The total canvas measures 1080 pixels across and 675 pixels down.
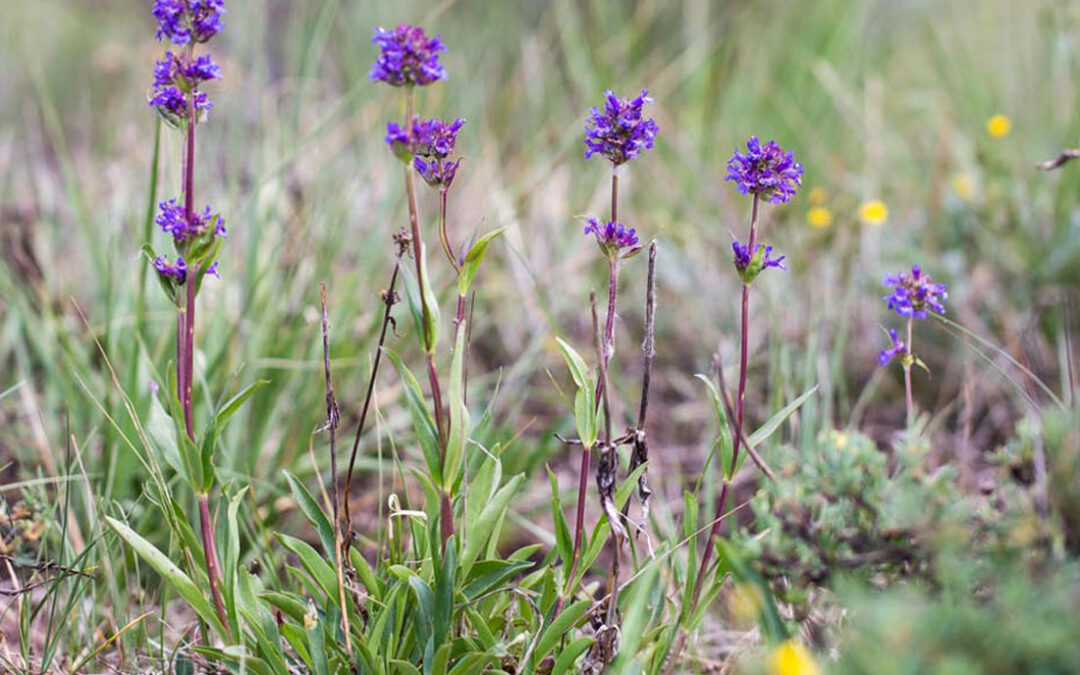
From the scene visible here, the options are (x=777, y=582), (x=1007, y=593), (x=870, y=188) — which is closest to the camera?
(x=1007, y=593)

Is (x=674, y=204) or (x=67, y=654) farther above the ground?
(x=674, y=204)

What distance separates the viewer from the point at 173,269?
1.37 metres

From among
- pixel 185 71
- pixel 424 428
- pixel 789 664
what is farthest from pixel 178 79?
pixel 789 664

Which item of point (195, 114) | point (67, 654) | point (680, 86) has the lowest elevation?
point (67, 654)

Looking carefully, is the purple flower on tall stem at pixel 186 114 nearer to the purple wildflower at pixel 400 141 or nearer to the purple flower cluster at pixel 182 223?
the purple flower cluster at pixel 182 223

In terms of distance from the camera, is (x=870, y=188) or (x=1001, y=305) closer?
(x=1001, y=305)

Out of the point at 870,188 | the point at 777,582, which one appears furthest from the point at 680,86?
the point at 777,582

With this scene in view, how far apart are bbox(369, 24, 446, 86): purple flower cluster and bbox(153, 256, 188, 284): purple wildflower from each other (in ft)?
1.24

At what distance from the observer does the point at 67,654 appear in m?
1.75

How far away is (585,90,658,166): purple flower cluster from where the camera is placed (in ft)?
4.58

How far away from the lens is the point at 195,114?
4.59ft

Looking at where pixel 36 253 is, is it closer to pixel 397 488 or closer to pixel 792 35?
pixel 397 488

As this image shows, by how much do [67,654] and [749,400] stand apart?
1918 millimetres

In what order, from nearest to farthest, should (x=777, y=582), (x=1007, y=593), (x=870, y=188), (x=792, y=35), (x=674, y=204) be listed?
(x=1007, y=593) → (x=777, y=582) → (x=870, y=188) → (x=674, y=204) → (x=792, y=35)
